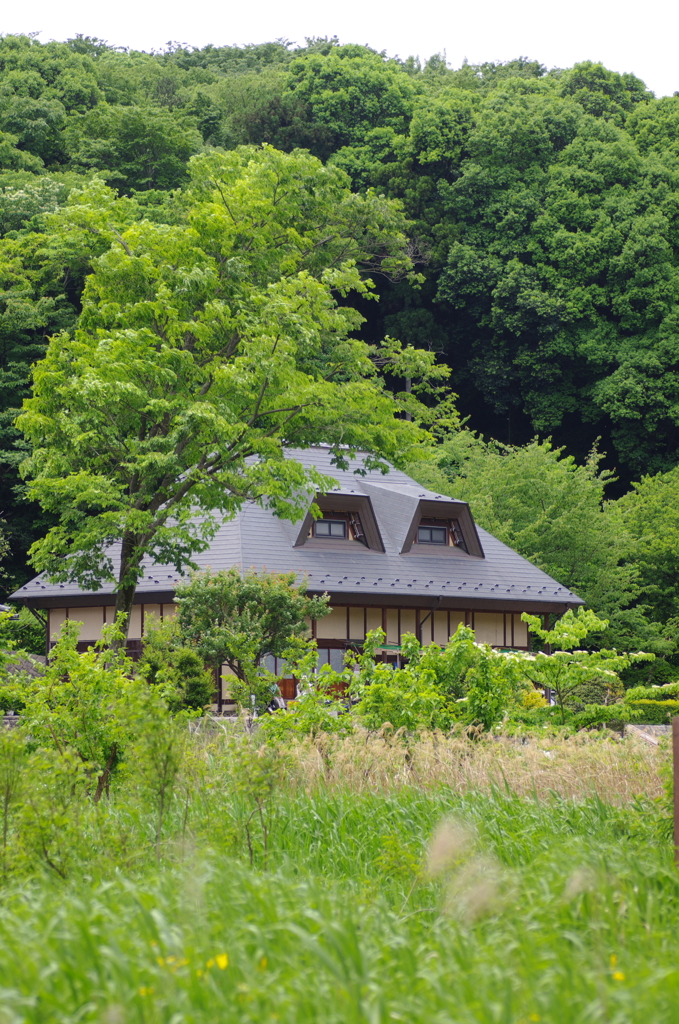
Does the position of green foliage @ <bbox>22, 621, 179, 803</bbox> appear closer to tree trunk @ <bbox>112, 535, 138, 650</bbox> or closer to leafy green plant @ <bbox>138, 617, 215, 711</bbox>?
tree trunk @ <bbox>112, 535, 138, 650</bbox>

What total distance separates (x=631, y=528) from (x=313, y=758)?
26.8 meters

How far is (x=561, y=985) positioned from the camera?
3.35m

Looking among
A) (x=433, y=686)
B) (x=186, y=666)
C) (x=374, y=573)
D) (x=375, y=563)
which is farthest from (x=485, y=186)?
(x=433, y=686)

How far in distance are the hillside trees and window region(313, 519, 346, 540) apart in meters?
8.92

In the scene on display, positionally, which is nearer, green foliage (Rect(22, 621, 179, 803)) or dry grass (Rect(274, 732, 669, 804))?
green foliage (Rect(22, 621, 179, 803))

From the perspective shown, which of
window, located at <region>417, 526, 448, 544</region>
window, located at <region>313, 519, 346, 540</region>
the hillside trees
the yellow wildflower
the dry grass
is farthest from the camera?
window, located at <region>417, 526, 448, 544</region>

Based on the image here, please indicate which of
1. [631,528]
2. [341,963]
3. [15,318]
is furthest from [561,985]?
[15,318]

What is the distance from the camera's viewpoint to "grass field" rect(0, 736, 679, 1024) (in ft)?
10.2

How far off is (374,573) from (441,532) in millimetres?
3761

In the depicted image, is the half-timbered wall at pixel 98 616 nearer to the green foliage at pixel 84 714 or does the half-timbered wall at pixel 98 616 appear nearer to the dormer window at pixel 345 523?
the dormer window at pixel 345 523

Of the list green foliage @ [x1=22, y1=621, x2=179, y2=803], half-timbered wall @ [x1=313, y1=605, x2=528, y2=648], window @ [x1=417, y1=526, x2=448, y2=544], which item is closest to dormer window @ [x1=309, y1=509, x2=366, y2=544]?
window @ [x1=417, y1=526, x2=448, y2=544]

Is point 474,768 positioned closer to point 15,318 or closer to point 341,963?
point 341,963

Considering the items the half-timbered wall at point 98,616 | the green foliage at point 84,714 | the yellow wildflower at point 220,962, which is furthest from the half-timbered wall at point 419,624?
the yellow wildflower at point 220,962

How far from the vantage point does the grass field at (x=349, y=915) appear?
3104 millimetres
